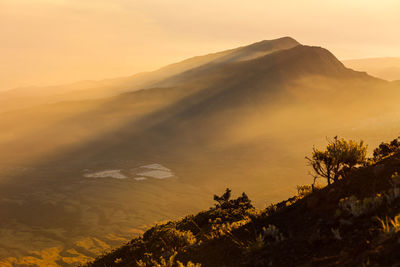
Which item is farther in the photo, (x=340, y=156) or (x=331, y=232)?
(x=340, y=156)

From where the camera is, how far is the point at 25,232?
521 ft

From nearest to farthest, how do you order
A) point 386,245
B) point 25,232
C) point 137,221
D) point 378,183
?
point 386,245, point 378,183, point 25,232, point 137,221

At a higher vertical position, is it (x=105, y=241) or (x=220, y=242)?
(x=220, y=242)

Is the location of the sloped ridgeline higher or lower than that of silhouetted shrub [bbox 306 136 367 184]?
lower

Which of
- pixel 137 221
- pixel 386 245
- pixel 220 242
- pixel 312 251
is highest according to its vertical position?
pixel 386 245

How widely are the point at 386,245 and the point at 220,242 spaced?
4.47 metres

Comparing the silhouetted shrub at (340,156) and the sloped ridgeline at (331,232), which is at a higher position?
the silhouetted shrub at (340,156)

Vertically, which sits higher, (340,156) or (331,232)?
(340,156)

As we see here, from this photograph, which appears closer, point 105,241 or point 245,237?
point 245,237

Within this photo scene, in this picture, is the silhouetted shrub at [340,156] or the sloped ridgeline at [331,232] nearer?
the sloped ridgeline at [331,232]

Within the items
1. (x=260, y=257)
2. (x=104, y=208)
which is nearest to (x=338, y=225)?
(x=260, y=257)

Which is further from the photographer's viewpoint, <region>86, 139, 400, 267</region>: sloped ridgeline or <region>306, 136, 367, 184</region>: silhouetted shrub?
<region>306, 136, 367, 184</region>: silhouetted shrub

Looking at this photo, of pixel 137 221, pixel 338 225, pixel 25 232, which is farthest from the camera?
pixel 137 221

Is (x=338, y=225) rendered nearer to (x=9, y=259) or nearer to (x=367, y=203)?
(x=367, y=203)
